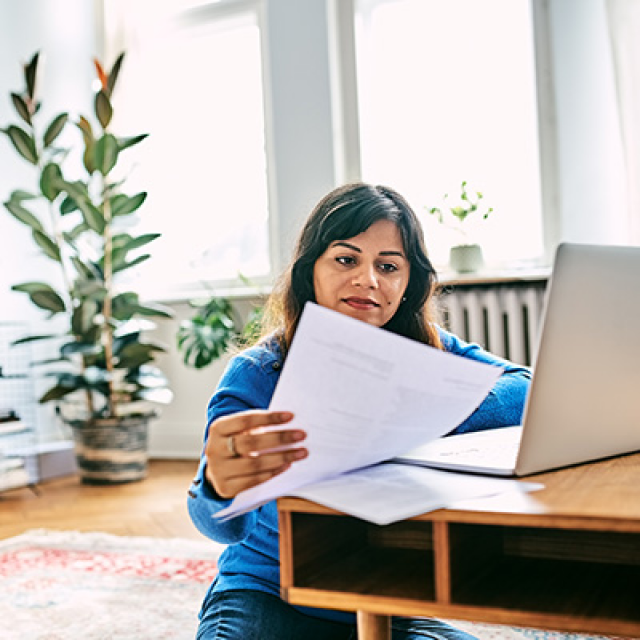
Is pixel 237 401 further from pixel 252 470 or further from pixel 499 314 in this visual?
pixel 499 314

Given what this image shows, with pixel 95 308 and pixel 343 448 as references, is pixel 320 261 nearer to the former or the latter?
pixel 343 448

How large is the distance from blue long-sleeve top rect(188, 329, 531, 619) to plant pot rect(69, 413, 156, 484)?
2.44 m

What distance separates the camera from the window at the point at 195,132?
423cm

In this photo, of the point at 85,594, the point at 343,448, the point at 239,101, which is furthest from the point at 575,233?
the point at 343,448

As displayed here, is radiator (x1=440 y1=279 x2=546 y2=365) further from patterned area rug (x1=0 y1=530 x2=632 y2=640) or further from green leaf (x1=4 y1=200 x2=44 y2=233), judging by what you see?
green leaf (x1=4 y1=200 x2=44 y2=233)

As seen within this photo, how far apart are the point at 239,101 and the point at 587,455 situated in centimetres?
365

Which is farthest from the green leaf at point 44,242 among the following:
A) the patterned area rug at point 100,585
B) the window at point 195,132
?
the patterned area rug at point 100,585

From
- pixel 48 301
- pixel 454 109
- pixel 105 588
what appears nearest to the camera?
pixel 105 588

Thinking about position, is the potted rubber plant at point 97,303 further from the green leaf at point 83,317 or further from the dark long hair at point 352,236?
the dark long hair at point 352,236

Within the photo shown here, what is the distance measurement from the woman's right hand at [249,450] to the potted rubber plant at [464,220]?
2765 mm

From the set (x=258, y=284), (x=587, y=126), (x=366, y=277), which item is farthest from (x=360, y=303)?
(x=258, y=284)

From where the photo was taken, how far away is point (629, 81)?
3219mm

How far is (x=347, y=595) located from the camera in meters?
0.71

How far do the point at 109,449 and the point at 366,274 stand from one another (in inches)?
103
